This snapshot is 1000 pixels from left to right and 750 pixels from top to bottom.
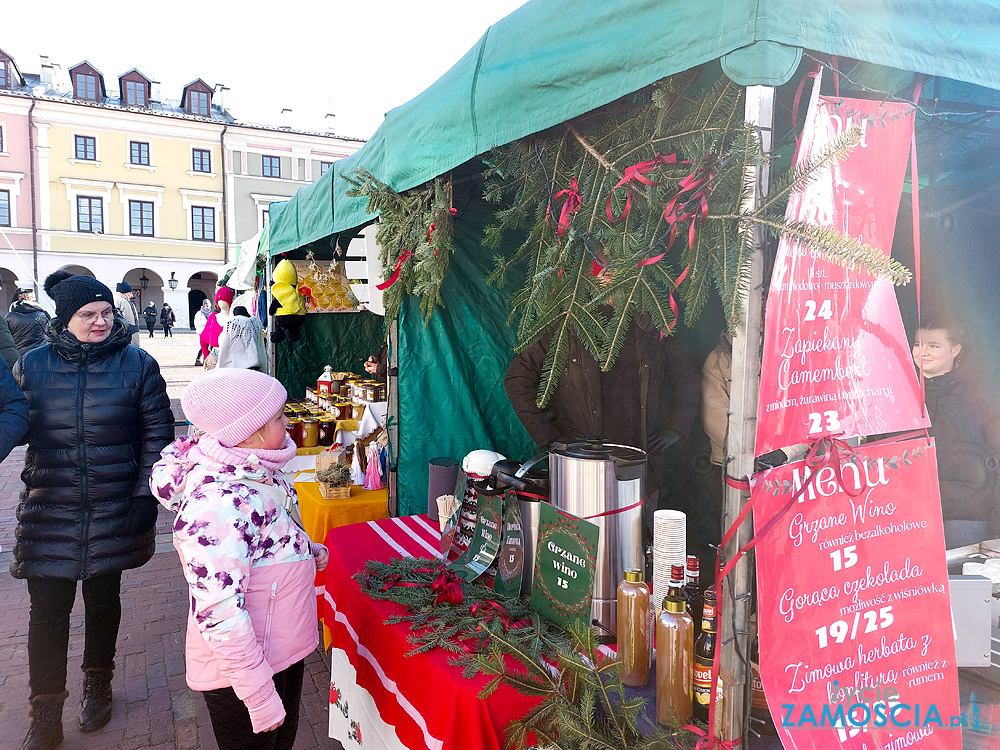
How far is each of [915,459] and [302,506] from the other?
3.18 meters

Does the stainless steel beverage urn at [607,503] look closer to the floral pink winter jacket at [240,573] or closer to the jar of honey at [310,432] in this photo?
the floral pink winter jacket at [240,573]

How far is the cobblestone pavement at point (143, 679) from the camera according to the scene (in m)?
2.77

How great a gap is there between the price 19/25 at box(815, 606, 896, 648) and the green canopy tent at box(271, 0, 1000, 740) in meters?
0.20

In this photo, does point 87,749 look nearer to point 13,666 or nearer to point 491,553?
point 13,666

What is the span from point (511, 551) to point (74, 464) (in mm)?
1970

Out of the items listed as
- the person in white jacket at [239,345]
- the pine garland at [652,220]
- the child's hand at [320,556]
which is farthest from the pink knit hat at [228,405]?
the person in white jacket at [239,345]

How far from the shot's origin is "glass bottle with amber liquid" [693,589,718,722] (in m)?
1.38

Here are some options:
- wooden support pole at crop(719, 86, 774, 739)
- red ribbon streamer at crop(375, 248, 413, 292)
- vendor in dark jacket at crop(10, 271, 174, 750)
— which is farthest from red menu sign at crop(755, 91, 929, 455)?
vendor in dark jacket at crop(10, 271, 174, 750)

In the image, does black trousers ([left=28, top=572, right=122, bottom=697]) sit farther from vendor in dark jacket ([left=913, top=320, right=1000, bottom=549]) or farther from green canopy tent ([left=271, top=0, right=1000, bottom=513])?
vendor in dark jacket ([left=913, top=320, right=1000, bottom=549])

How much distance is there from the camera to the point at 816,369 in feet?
4.26

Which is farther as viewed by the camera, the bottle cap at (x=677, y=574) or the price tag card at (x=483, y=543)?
the price tag card at (x=483, y=543)

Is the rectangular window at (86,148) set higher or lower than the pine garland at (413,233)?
higher

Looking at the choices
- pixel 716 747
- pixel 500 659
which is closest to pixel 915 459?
pixel 716 747

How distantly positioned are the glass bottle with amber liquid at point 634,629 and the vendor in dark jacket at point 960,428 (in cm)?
172
